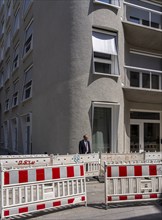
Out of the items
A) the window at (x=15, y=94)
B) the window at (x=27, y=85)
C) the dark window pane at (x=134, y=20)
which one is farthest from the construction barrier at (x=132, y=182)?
the window at (x=15, y=94)

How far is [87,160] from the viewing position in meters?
10.9

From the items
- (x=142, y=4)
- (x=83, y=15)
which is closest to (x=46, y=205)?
(x=83, y=15)

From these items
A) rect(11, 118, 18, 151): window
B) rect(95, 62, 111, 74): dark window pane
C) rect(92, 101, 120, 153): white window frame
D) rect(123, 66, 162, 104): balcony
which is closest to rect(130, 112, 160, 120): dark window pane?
rect(123, 66, 162, 104): balcony

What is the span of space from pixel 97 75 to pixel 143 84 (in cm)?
314

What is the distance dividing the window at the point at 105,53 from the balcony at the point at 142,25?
113 cm

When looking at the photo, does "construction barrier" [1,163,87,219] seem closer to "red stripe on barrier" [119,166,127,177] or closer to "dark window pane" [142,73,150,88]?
"red stripe on barrier" [119,166,127,177]

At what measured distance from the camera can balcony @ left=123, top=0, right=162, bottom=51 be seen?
14482 millimetres

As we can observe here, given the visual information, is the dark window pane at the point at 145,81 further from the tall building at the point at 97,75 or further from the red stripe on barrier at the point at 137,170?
the red stripe on barrier at the point at 137,170

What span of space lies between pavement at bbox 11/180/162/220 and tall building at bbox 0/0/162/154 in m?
5.78

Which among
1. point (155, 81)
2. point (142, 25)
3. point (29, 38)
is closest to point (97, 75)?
point (142, 25)

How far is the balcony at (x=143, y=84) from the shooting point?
563 inches

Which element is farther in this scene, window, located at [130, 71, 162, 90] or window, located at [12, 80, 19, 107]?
window, located at [12, 80, 19, 107]

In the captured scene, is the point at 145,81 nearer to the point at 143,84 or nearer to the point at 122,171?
the point at 143,84

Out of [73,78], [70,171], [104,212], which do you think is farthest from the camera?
[73,78]
